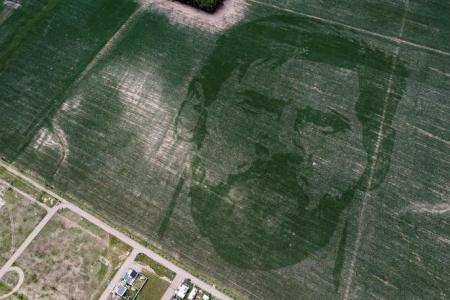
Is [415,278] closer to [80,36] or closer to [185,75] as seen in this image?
[185,75]

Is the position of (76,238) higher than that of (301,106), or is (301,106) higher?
(301,106)

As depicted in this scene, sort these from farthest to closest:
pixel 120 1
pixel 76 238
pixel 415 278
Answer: pixel 120 1, pixel 76 238, pixel 415 278

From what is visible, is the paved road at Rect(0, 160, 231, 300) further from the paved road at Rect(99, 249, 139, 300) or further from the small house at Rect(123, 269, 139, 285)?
the small house at Rect(123, 269, 139, 285)

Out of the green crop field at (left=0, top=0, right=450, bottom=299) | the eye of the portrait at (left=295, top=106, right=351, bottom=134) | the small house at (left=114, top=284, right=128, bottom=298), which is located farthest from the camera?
the eye of the portrait at (left=295, top=106, right=351, bottom=134)

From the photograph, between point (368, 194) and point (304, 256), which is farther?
point (368, 194)

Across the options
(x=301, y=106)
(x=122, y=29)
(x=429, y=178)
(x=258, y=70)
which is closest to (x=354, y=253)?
(x=429, y=178)

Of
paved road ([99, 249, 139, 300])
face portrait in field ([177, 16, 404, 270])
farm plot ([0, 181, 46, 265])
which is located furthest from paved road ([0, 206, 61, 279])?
face portrait in field ([177, 16, 404, 270])

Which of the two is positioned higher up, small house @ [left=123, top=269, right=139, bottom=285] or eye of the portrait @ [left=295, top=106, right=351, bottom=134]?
eye of the portrait @ [left=295, top=106, right=351, bottom=134]

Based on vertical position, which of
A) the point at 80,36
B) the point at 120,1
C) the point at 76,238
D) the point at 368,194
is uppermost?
the point at 120,1
